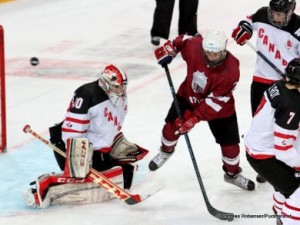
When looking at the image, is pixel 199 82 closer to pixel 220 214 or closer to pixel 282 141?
pixel 220 214

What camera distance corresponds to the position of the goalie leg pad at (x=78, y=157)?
3.45m

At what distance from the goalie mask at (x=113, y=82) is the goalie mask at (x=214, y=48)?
15.6 inches

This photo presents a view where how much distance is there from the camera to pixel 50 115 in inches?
196

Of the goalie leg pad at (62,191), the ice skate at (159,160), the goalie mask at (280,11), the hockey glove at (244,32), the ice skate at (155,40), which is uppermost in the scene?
the goalie mask at (280,11)

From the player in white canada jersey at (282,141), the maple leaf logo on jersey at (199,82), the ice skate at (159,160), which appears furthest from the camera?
the ice skate at (159,160)

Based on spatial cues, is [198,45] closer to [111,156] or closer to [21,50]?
[111,156]

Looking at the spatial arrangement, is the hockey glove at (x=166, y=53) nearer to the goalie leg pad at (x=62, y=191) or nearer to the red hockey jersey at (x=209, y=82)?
the red hockey jersey at (x=209, y=82)

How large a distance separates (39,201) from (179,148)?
1.17m

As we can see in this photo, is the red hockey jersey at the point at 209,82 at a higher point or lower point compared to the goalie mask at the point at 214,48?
lower

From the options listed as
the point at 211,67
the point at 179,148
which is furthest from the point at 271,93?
the point at 179,148

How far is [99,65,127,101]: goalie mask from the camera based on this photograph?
355 centimetres

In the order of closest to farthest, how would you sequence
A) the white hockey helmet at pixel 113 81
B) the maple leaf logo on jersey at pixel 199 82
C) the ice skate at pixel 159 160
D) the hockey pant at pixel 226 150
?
the white hockey helmet at pixel 113 81 < the maple leaf logo on jersey at pixel 199 82 < the hockey pant at pixel 226 150 < the ice skate at pixel 159 160

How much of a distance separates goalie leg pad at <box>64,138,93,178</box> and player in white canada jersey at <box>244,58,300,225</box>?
2.46ft

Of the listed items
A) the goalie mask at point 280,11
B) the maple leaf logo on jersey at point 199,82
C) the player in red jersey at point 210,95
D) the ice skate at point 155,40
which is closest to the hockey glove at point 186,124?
the player in red jersey at point 210,95
